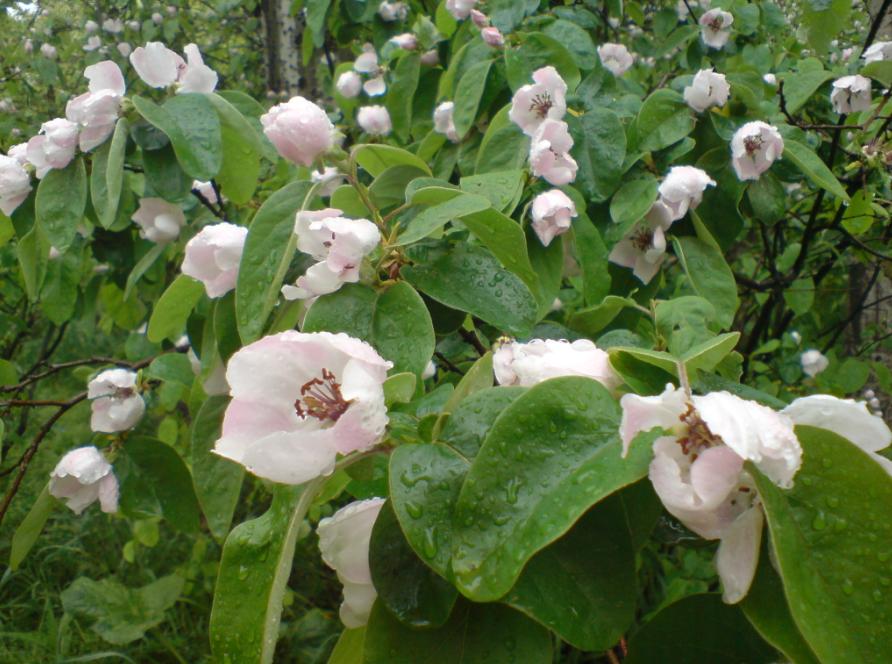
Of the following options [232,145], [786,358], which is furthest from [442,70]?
[786,358]

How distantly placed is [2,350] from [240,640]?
291 centimetres

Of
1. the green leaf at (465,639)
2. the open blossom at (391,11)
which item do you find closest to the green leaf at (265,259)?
the green leaf at (465,639)

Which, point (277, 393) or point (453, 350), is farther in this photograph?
point (453, 350)

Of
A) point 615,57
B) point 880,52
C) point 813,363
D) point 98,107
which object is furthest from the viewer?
point 813,363

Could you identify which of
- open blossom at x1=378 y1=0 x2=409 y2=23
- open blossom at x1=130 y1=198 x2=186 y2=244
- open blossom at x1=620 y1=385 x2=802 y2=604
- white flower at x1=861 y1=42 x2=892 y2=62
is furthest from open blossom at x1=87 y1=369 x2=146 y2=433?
white flower at x1=861 y1=42 x2=892 y2=62

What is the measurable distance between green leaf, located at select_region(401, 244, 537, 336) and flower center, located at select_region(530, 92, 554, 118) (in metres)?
0.34

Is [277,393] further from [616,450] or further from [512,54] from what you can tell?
[512,54]

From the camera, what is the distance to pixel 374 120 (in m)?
1.53

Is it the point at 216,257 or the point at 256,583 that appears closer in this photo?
the point at 256,583

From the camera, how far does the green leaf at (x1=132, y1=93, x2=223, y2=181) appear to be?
34.6 inches

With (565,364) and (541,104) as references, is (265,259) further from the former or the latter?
(541,104)

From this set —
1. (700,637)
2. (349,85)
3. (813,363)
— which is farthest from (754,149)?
(813,363)

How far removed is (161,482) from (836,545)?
91 cm

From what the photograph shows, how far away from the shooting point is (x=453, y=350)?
1099mm
